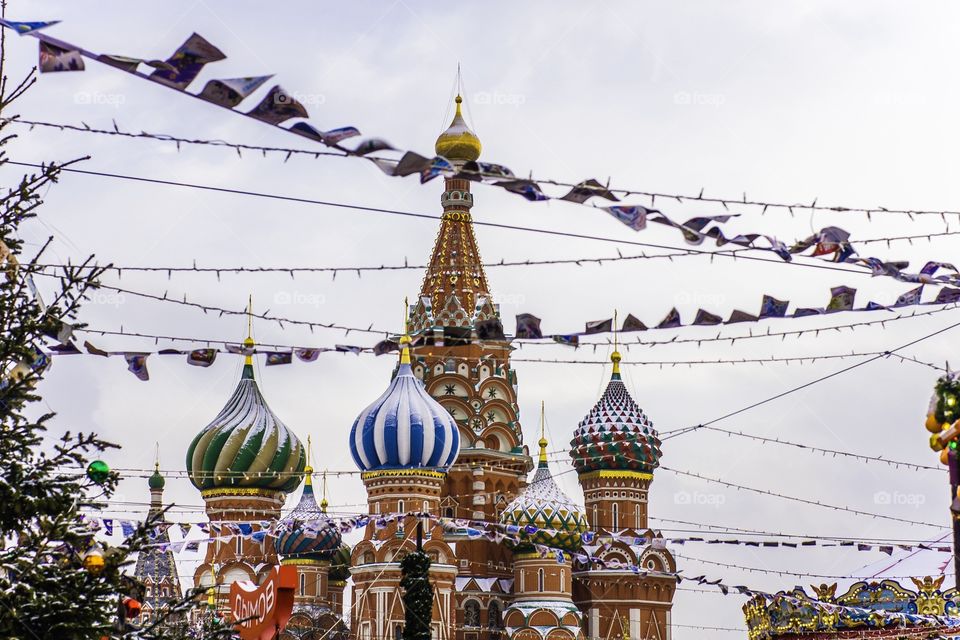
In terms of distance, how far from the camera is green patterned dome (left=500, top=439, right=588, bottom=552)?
1793 inches

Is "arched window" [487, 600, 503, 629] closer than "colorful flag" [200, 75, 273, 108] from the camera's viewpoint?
No

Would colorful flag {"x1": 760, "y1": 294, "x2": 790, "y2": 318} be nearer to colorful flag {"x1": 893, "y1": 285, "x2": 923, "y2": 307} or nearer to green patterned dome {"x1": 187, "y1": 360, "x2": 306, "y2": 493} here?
colorful flag {"x1": 893, "y1": 285, "x2": 923, "y2": 307}

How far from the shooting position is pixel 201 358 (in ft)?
58.4

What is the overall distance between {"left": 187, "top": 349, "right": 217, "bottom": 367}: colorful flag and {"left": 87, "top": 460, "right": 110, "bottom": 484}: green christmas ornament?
4.62 m

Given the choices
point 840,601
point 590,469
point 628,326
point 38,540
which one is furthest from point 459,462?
point 38,540

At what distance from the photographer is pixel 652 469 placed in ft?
165

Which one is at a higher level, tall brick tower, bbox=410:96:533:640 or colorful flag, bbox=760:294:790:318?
tall brick tower, bbox=410:96:533:640

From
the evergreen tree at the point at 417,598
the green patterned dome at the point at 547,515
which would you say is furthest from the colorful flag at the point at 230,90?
the green patterned dome at the point at 547,515

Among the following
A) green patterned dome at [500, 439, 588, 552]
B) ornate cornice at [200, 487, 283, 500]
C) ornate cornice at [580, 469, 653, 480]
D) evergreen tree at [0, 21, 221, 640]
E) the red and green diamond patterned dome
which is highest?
the red and green diamond patterned dome

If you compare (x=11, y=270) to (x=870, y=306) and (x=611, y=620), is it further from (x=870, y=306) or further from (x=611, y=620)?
(x=611, y=620)

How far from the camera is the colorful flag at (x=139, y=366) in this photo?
56.1 feet

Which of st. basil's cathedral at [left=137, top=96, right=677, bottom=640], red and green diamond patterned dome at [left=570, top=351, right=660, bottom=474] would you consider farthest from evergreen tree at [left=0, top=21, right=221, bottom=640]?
red and green diamond patterned dome at [left=570, top=351, right=660, bottom=474]

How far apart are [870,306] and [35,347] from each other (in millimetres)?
7454

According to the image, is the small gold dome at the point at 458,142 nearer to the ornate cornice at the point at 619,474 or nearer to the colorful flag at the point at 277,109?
the ornate cornice at the point at 619,474
